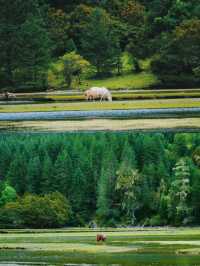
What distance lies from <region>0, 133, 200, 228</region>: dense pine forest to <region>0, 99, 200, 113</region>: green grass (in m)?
10.5

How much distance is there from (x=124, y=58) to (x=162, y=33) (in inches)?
119

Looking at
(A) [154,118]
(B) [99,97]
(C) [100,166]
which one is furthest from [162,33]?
(C) [100,166]

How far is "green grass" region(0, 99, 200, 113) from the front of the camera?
64.9 metres

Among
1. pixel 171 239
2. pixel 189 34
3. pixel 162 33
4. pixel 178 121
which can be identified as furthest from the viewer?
pixel 162 33

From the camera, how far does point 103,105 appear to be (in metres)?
67.7

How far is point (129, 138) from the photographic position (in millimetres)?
53625

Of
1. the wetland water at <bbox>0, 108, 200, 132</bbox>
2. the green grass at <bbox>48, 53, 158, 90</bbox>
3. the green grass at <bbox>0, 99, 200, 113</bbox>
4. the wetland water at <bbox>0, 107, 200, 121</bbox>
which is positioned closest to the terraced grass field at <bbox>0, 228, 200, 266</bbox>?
the wetland water at <bbox>0, 108, 200, 132</bbox>

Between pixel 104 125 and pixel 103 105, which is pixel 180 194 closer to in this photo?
pixel 104 125

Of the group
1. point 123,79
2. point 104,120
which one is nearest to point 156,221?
point 104,120

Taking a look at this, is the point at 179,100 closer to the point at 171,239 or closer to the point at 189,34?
the point at 189,34

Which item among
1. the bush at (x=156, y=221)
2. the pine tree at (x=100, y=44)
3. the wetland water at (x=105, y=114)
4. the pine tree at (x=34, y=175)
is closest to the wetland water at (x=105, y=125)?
the wetland water at (x=105, y=114)

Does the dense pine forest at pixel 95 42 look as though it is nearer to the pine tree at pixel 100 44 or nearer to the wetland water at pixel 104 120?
the pine tree at pixel 100 44

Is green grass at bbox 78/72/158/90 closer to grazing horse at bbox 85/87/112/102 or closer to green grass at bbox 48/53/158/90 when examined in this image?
green grass at bbox 48/53/158/90

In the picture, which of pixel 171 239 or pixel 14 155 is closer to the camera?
pixel 171 239
